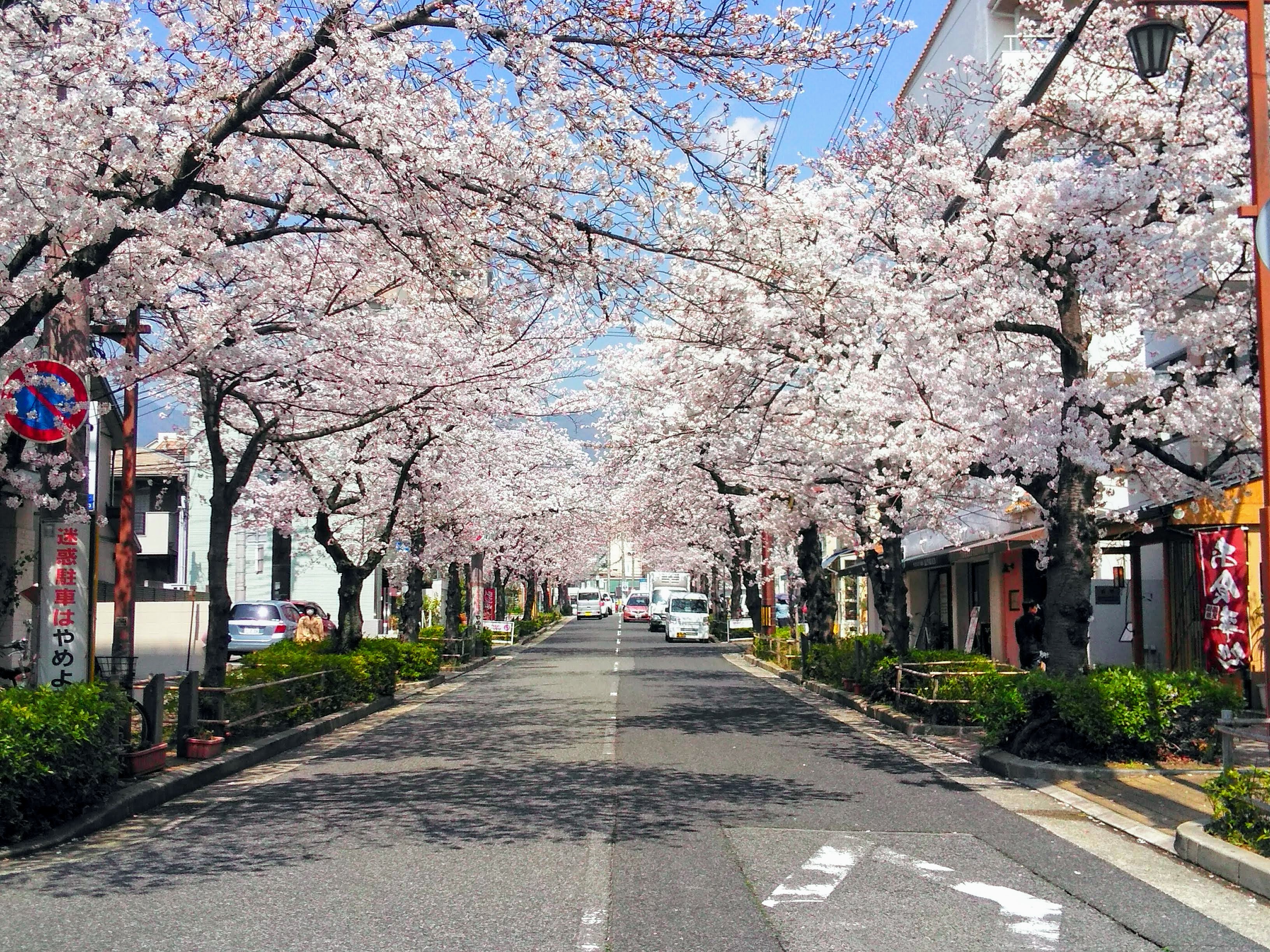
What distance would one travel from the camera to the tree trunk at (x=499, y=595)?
57000 mm

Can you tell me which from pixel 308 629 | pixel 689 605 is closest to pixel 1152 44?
pixel 308 629

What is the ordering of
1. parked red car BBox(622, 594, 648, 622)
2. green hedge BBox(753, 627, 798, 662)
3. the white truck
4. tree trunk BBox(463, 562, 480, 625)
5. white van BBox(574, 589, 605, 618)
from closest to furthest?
green hedge BBox(753, 627, 798, 662)
tree trunk BBox(463, 562, 480, 625)
the white truck
parked red car BBox(622, 594, 648, 622)
white van BBox(574, 589, 605, 618)

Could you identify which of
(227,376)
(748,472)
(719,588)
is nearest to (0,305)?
(227,376)

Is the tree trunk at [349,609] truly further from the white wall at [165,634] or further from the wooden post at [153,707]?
the wooden post at [153,707]

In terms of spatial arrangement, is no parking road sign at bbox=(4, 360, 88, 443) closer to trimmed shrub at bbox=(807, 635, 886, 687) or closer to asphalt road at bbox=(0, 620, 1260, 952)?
asphalt road at bbox=(0, 620, 1260, 952)

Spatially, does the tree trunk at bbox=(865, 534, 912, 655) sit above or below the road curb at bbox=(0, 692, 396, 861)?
above

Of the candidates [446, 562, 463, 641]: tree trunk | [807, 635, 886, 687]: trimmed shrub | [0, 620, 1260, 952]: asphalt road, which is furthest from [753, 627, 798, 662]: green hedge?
[0, 620, 1260, 952]: asphalt road

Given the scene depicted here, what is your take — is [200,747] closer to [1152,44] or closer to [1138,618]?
[1152,44]

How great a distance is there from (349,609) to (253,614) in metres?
11.3

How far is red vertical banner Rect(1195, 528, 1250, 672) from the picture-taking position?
15.8m

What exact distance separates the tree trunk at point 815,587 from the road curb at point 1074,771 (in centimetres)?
1344

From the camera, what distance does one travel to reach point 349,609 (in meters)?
22.1

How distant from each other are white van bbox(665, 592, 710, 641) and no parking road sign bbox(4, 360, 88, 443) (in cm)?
4577

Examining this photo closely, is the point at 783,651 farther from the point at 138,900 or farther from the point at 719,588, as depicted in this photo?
the point at 719,588
